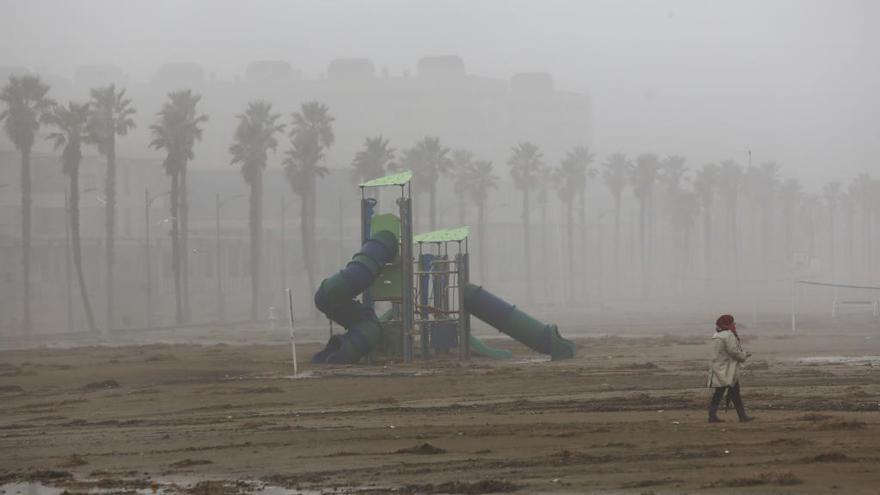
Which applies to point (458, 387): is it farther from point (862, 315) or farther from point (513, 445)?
point (862, 315)

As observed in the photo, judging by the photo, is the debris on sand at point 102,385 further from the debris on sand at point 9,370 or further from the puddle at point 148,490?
the puddle at point 148,490

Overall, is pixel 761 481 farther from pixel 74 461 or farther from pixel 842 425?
pixel 74 461

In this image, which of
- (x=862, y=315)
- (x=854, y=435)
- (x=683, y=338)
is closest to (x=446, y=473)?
(x=854, y=435)

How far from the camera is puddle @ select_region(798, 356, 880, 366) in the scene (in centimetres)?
4182

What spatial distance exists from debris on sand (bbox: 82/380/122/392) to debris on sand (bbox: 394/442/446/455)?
18077 millimetres

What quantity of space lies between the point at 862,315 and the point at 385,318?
167 feet

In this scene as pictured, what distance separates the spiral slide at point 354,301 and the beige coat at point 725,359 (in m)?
22.5

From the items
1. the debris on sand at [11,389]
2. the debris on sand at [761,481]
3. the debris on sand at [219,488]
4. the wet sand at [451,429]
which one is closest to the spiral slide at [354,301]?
the wet sand at [451,429]

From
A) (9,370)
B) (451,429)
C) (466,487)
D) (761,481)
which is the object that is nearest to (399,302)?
(9,370)

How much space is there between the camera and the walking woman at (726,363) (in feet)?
77.2

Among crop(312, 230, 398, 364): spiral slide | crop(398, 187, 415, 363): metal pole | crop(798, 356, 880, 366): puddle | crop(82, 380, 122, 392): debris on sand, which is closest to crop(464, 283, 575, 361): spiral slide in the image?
crop(398, 187, 415, 363): metal pole

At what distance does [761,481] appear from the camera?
1728cm

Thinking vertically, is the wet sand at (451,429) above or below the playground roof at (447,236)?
below

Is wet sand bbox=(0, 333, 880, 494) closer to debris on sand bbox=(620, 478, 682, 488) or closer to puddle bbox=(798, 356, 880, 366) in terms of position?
debris on sand bbox=(620, 478, 682, 488)
